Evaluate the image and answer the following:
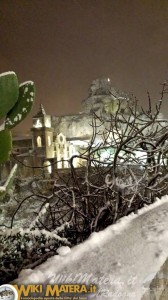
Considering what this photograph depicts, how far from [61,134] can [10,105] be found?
3585 centimetres

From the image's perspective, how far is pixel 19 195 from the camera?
60.7ft

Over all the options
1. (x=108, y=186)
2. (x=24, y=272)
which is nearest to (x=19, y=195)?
(x=108, y=186)

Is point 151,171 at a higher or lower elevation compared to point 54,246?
higher

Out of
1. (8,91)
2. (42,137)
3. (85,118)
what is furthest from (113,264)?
(85,118)

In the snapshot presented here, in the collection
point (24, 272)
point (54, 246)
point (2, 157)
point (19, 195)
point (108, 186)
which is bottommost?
point (19, 195)

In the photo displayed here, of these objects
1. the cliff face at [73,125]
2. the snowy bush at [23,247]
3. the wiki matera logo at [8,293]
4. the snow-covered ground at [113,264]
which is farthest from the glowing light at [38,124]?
the wiki matera logo at [8,293]

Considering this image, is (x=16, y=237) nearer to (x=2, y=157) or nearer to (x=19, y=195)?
(x=2, y=157)

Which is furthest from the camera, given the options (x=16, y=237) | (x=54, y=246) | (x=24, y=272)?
(x=54, y=246)

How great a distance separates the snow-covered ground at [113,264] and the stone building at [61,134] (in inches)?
913

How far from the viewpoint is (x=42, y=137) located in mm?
35281

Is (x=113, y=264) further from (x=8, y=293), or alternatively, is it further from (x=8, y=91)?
(x=8, y=91)

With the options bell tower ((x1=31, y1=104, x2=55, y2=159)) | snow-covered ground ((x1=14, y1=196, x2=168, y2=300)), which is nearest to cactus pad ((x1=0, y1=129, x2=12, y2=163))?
snow-covered ground ((x1=14, y1=196, x2=168, y2=300))

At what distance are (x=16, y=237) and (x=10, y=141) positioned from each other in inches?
82.4

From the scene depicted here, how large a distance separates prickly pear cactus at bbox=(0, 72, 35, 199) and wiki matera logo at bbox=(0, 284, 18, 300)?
70 cm
